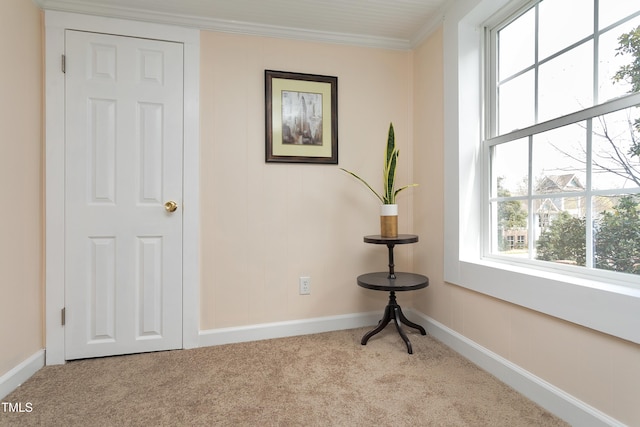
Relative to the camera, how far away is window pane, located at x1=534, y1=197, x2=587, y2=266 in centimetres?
144

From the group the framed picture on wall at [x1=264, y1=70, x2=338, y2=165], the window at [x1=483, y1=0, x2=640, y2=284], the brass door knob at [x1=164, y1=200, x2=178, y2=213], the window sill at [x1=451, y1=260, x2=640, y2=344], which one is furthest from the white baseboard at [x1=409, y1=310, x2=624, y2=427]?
the brass door knob at [x1=164, y1=200, x2=178, y2=213]

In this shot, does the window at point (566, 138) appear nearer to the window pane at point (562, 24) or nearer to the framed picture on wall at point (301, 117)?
the window pane at point (562, 24)

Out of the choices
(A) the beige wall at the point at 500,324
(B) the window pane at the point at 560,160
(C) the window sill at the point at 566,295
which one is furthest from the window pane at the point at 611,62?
(A) the beige wall at the point at 500,324

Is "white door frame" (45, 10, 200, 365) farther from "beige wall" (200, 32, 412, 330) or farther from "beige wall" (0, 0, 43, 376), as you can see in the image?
"beige wall" (200, 32, 412, 330)

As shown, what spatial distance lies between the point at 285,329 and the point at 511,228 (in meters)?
1.53

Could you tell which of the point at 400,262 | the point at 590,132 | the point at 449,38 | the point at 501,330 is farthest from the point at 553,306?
the point at 449,38

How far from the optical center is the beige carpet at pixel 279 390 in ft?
4.54

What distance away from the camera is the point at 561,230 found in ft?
4.99

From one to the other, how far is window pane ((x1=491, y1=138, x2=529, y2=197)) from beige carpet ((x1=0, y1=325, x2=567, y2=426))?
98cm

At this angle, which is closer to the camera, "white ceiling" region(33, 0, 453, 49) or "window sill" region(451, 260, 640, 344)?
"window sill" region(451, 260, 640, 344)

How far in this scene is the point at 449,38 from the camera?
2.06 m

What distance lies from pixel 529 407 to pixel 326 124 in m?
1.92

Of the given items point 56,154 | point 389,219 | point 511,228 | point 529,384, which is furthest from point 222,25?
point 529,384

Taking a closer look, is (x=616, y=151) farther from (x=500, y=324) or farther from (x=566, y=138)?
(x=500, y=324)
